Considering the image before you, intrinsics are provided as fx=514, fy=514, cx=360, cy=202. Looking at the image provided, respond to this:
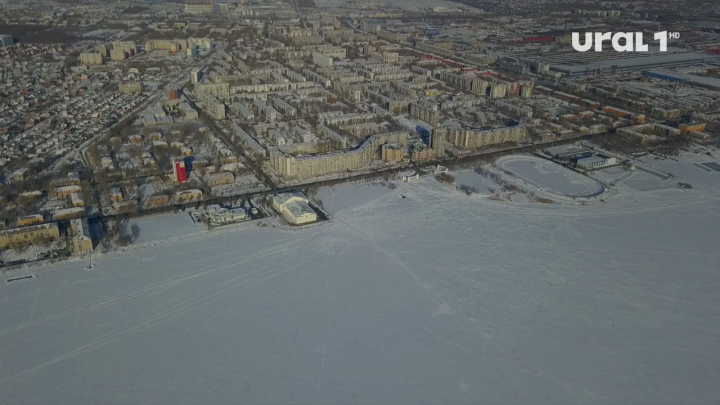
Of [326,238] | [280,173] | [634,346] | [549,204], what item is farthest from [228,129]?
[634,346]

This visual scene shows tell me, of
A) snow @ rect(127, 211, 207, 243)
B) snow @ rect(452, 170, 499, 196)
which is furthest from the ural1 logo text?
snow @ rect(127, 211, 207, 243)

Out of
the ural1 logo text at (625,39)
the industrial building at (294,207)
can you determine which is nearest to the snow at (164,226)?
the industrial building at (294,207)

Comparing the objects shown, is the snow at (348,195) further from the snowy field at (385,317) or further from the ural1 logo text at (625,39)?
the ural1 logo text at (625,39)

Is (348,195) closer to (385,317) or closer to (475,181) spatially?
(475,181)

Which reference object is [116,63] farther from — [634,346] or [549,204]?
[634,346]

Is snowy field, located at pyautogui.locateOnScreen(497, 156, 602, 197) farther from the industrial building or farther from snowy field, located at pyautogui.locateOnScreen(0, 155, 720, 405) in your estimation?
the industrial building
